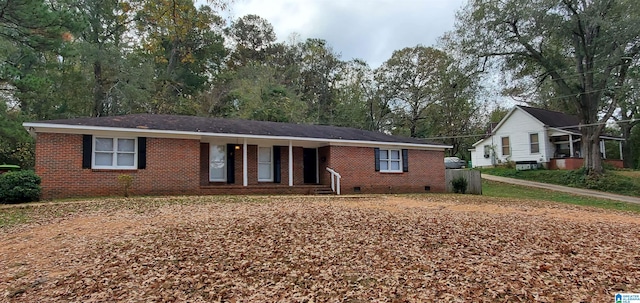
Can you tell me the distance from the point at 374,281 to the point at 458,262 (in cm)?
147

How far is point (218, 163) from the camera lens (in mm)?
16359

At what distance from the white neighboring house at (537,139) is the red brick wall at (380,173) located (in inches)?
505

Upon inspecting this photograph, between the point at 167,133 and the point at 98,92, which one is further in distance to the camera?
the point at 98,92

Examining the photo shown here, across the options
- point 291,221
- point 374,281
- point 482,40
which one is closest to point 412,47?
point 482,40

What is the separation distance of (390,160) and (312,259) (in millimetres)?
13505

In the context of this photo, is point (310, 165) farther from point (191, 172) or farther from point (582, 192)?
point (582, 192)

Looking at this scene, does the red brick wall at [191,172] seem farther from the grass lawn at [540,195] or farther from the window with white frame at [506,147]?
the window with white frame at [506,147]

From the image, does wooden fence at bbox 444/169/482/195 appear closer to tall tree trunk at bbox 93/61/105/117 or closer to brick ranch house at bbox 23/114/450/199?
brick ranch house at bbox 23/114/450/199

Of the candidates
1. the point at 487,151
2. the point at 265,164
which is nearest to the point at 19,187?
the point at 265,164

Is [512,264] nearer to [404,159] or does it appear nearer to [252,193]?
[252,193]

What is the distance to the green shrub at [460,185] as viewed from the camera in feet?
62.7

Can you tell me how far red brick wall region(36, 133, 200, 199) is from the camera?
40.0 feet

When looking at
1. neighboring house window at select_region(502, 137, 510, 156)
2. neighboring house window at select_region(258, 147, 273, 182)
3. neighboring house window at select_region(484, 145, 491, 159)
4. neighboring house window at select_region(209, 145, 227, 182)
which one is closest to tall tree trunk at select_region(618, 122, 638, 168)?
neighboring house window at select_region(502, 137, 510, 156)

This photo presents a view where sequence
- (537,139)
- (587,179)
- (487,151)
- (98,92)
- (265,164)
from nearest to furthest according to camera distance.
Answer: (265,164) < (587,179) < (98,92) < (537,139) < (487,151)
